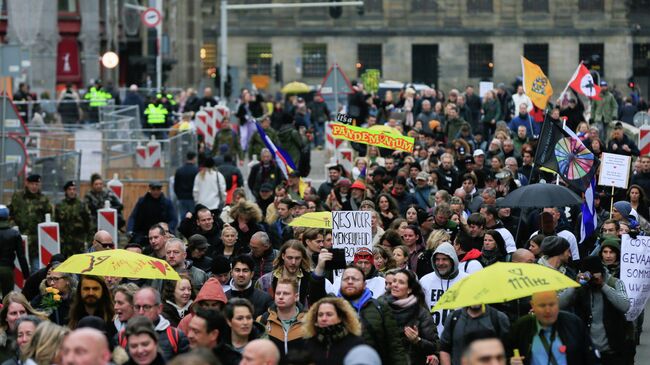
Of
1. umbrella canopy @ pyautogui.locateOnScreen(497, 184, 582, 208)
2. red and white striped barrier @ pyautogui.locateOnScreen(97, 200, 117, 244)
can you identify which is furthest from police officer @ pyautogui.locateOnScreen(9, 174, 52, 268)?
umbrella canopy @ pyautogui.locateOnScreen(497, 184, 582, 208)

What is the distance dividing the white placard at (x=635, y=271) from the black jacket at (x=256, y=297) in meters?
3.17

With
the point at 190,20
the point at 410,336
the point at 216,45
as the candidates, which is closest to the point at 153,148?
the point at 410,336

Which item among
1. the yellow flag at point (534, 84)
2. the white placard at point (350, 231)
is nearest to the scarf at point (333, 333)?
the white placard at point (350, 231)

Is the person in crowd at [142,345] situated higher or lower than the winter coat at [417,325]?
higher

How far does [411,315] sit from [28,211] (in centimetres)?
1017

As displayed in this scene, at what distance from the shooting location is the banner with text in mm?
22078

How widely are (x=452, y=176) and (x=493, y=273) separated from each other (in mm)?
12961

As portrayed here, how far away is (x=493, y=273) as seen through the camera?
37.2 feet

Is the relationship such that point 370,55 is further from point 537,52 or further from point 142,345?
point 142,345

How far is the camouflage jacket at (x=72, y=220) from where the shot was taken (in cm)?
2206

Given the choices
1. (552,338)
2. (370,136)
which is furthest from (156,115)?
(552,338)

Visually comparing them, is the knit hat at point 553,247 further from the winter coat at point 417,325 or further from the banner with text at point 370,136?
the banner with text at point 370,136

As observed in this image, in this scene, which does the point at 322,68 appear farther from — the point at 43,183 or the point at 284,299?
the point at 284,299

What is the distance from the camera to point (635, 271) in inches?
601
